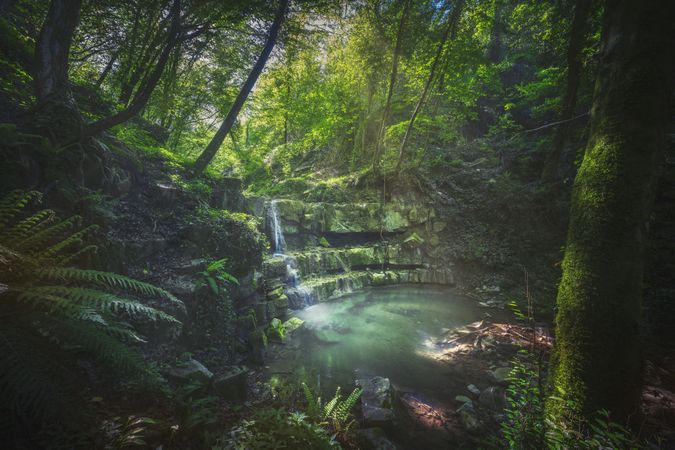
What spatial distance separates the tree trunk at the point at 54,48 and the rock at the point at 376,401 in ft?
22.2

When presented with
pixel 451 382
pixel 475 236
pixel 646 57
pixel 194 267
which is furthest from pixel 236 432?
pixel 475 236

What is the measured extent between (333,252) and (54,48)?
909 centimetres

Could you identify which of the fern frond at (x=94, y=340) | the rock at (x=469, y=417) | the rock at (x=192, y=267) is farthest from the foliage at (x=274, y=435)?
the rock at (x=192, y=267)

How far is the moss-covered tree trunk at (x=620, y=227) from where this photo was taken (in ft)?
8.12

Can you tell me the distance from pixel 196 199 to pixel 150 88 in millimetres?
2592

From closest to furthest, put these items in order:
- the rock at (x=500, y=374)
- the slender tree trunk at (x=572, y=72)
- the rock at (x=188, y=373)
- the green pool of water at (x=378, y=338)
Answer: the rock at (x=188, y=373) → the rock at (x=500, y=374) → the green pool of water at (x=378, y=338) → the slender tree trunk at (x=572, y=72)

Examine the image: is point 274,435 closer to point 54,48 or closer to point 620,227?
point 620,227

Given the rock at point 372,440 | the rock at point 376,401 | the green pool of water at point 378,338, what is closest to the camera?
the rock at point 372,440

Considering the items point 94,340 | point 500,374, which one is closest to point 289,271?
point 500,374

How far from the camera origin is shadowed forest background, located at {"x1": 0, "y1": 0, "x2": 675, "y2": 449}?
207 cm

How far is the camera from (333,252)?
10789 mm

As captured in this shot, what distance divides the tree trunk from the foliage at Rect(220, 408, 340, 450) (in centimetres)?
560

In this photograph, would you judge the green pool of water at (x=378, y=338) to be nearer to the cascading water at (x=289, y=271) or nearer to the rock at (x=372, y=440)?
the cascading water at (x=289, y=271)

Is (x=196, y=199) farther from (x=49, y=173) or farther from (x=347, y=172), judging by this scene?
(x=347, y=172)
